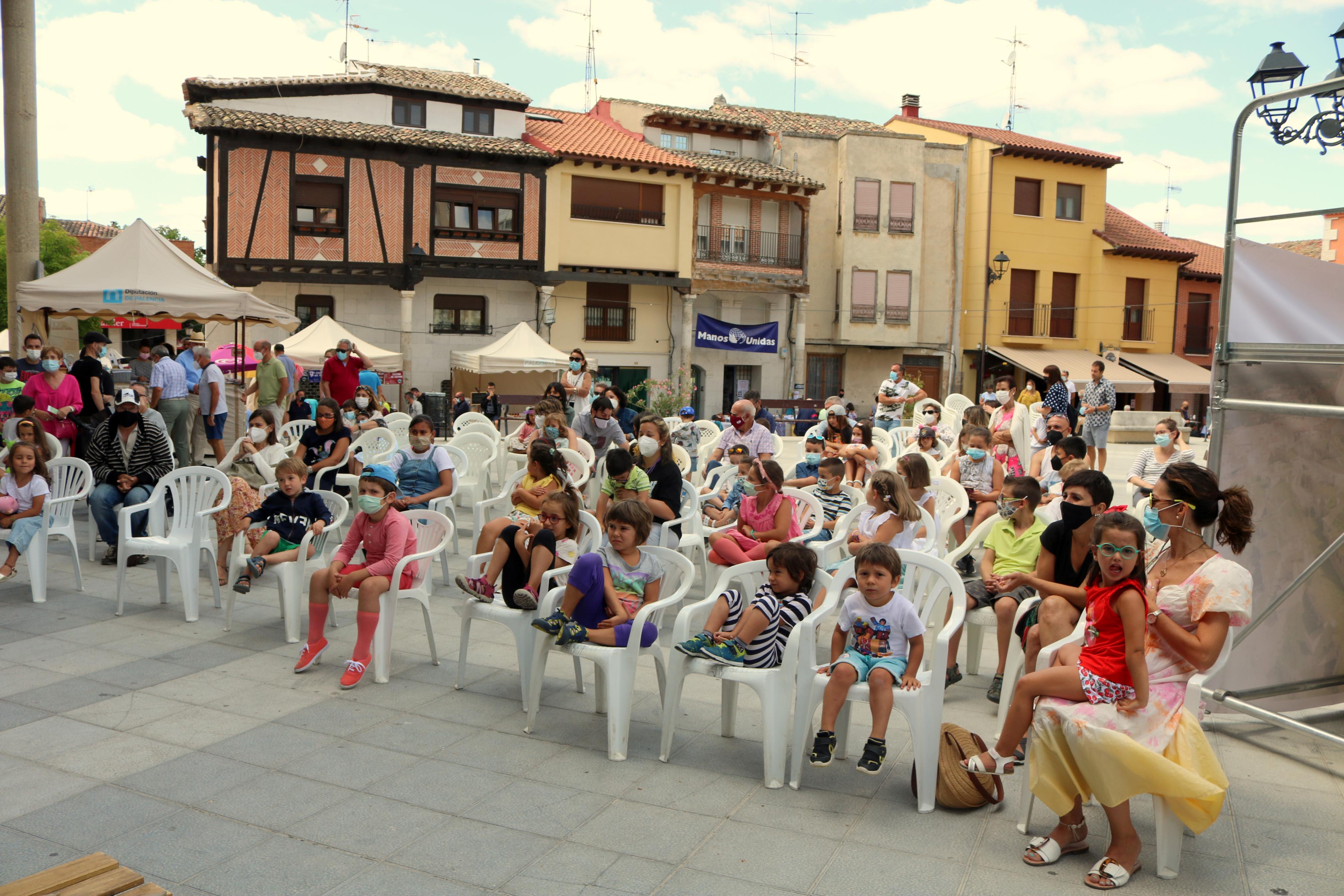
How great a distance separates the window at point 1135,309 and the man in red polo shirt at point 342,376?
30.7 metres

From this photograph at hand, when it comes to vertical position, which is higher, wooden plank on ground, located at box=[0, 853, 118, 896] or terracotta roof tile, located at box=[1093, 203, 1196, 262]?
terracotta roof tile, located at box=[1093, 203, 1196, 262]

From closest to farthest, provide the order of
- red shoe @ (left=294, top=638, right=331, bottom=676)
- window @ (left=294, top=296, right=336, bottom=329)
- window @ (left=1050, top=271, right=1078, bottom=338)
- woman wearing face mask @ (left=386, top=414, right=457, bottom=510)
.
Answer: red shoe @ (left=294, top=638, right=331, bottom=676) < woman wearing face mask @ (left=386, top=414, right=457, bottom=510) < window @ (left=294, top=296, right=336, bottom=329) < window @ (left=1050, top=271, right=1078, bottom=338)

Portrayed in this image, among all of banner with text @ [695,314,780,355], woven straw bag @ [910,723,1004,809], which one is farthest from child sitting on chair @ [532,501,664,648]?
banner with text @ [695,314,780,355]

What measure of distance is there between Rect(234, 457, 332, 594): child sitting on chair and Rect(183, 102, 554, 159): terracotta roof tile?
67.0 feet

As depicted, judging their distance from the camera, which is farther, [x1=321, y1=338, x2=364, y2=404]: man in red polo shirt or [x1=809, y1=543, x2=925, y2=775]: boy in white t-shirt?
[x1=321, y1=338, x2=364, y2=404]: man in red polo shirt

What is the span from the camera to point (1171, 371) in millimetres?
35156

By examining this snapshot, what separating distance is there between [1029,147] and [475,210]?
18.4 meters

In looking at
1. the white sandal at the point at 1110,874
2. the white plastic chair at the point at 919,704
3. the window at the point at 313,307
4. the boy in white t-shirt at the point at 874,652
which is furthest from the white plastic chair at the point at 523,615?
the window at the point at 313,307

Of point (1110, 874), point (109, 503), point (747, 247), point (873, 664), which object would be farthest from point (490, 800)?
point (747, 247)

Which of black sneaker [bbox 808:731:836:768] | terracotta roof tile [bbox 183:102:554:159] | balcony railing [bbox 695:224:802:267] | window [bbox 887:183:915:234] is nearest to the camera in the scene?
black sneaker [bbox 808:731:836:768]

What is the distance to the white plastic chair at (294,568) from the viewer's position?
20.1ft

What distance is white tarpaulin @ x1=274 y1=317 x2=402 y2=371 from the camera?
2056cm

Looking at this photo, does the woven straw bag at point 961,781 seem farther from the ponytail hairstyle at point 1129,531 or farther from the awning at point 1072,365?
the awning at point 1072,365

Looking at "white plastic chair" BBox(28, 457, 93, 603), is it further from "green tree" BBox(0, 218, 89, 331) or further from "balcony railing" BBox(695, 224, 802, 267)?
"green tree" BBox(0, 218, 89, 331)
